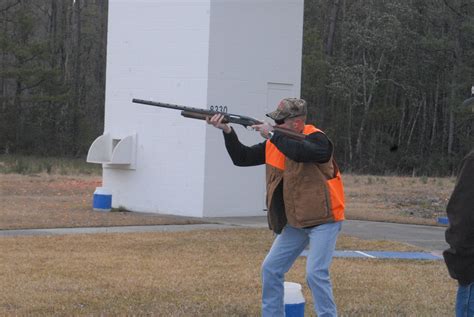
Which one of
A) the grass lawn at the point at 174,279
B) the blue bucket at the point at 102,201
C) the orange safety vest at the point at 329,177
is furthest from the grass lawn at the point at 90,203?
the orange safety vest at the point at 329,177

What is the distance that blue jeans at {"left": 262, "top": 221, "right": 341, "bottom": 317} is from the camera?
21.3 ft

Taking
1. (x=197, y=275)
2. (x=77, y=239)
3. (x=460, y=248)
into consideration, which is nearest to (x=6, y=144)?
(x=77, y=239)

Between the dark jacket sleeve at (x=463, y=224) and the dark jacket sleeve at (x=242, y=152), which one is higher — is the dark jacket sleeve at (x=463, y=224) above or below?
below

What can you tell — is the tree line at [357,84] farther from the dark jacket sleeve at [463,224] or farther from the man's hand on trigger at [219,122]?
the dark jacket sleeve at [463,224]

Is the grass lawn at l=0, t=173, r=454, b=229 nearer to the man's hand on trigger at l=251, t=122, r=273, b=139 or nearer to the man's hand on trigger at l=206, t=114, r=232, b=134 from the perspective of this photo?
the man's hand on trigger at l=206, t=114, r=232, b=134

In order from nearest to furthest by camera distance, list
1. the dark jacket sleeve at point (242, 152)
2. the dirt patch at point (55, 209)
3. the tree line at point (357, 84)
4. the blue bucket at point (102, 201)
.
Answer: the dark jacket sleeve at point (242, 152), the dirt patch at point (55, 209), the blue bucket at point (102, 201), the tree line at point (357, 84)

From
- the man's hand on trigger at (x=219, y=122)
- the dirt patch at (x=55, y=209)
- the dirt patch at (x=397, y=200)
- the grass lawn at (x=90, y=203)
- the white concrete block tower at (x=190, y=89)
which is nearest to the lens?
the man's hand on trigger at (x=219, y=122)

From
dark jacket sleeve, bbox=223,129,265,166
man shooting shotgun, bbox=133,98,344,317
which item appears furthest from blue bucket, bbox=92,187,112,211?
man shooting shotgun, bbox=133,98,344,317

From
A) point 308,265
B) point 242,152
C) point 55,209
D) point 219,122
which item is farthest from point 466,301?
point 55,209

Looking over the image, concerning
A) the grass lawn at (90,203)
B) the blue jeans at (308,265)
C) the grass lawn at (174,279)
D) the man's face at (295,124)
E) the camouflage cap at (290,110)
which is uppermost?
the camouflage cap at (290,110)

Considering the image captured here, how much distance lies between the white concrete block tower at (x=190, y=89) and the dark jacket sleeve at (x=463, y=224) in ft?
37.3

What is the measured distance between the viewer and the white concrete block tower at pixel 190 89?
54.3 ft

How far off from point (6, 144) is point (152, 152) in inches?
1386

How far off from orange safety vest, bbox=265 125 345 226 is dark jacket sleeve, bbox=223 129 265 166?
13 cm
